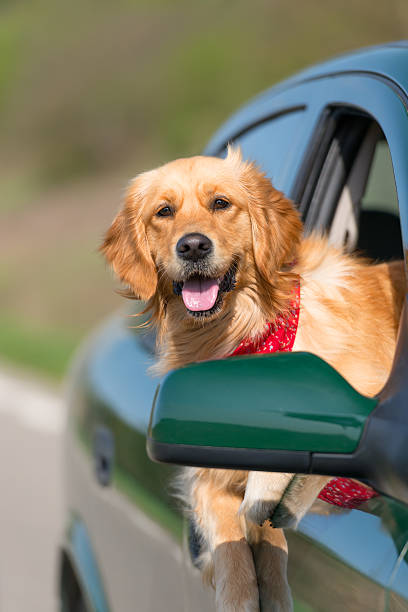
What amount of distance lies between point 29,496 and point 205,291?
5320 mm

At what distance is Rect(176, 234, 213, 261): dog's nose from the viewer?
8.76 ft

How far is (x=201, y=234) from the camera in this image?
9.02 ft

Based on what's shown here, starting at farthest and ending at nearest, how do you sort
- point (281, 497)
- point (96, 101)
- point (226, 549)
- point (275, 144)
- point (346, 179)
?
point (96, 101) → point (275, 144) → point (346, 179) → point (226, 549) → point (281, 497)

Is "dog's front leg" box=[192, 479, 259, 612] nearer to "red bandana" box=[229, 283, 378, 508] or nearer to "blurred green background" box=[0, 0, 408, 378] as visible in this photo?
"red bandana" box=[229, 283, 378, 508]

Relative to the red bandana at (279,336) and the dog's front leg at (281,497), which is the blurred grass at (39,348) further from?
the dog's front leg at (281,497)

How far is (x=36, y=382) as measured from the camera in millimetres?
11641

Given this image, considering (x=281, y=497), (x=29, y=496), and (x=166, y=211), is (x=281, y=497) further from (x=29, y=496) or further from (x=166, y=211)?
(x=29, y=496)

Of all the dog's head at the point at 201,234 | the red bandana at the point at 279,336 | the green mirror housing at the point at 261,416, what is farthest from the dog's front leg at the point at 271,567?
the dog's head at the point at 201,234

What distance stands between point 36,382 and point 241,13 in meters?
18.6

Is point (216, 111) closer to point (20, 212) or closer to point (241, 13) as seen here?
point (241, 13)

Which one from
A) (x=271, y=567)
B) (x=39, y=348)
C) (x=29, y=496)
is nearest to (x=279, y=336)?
(x=271, y=567)

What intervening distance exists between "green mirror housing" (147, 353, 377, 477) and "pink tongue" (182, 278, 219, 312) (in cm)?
101

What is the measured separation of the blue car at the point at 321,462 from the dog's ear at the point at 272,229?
0.35 ft

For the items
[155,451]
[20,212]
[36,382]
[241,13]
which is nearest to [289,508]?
[155,451]
